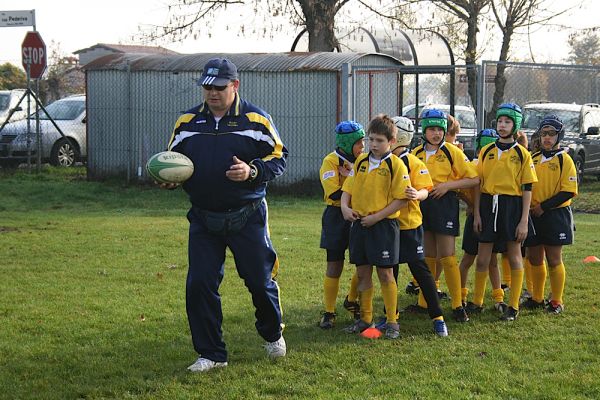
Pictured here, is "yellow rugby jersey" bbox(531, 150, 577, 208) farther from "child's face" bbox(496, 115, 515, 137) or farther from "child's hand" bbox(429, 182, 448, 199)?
"child's hand" bbox(429, 182, 448, 199)

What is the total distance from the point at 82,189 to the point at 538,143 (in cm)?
1175

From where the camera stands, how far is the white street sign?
21953 mm

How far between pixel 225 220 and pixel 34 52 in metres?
16.4

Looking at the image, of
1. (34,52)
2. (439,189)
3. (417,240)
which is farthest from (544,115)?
(417,240)

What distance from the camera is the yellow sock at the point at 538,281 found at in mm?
8422

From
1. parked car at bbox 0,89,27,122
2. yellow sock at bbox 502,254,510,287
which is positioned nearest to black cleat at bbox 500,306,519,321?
yellow sock at bbox 502,254,510,287

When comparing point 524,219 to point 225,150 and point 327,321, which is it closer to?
point 327,321

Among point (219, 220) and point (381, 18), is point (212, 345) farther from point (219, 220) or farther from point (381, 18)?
point (381, 18)

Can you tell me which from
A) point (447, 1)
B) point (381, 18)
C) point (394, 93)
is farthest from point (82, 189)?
point (447, 1)

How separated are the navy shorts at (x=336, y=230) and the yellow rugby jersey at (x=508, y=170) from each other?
129cm

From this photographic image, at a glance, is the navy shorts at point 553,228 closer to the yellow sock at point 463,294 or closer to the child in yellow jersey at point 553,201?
the child in yellow jersey at point 553,201

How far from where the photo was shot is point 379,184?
7207 millimetres

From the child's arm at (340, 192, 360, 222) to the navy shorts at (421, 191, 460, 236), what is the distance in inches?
41.3

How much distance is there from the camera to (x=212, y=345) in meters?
6.42
